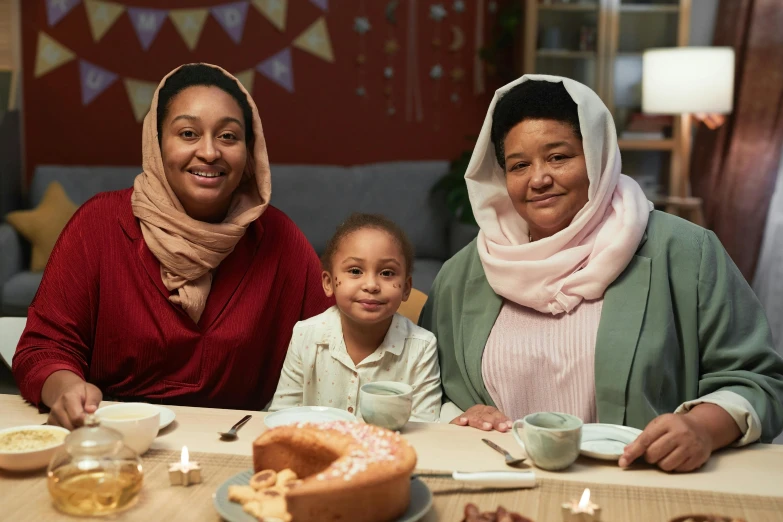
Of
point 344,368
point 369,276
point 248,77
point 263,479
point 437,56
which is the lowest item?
point 344,368

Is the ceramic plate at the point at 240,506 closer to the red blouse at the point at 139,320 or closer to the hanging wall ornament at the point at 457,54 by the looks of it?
the red blouse at the point at 139,320

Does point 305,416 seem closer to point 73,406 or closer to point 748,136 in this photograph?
point 73,406

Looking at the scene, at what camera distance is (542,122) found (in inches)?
69.2

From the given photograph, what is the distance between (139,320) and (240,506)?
934 mm

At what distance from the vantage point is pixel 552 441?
49.9 inches

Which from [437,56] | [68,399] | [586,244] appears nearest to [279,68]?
[437,56]

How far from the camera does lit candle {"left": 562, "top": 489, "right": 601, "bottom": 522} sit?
1116mm

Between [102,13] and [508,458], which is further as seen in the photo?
[102,13]

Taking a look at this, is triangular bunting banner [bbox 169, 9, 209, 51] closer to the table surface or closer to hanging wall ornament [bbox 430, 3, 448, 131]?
hanging wall ornament [bbox 430, 3, 448, 131]

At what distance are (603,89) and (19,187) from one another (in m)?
4.04

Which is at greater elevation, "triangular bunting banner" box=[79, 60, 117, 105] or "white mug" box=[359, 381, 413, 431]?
"triangular bunting banner" box=[79, 60, 117, 105]

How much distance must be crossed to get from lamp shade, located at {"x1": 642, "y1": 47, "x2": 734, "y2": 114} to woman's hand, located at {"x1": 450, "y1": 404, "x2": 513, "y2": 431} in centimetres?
353

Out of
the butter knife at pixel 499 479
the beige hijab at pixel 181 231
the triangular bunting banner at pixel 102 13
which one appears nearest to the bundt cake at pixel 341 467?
the butter knife at pixel 499 479

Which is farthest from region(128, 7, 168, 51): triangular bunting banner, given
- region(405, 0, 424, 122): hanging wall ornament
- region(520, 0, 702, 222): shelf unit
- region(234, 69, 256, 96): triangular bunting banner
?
region(520, 0, 702, 222): shelf unit
